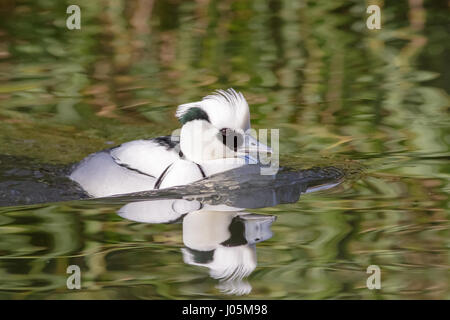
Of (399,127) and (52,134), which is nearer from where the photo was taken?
(399,127)

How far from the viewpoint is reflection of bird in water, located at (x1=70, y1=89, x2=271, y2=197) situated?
6.29 meters

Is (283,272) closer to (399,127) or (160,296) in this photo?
(160,296)

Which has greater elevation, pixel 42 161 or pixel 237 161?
pixel 42 161

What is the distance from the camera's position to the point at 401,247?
5000 millimetres

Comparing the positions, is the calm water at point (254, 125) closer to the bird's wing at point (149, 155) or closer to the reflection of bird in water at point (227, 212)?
the reflection of bird in water at point (227, 212)

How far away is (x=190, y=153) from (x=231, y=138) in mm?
396

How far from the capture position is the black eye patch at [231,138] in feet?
20.8

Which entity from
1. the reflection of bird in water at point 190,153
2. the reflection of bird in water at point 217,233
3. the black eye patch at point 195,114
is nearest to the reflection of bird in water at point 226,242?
the reflection of bird in water at point 217,233

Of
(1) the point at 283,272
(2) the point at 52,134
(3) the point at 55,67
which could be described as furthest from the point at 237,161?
(3) the point at 55,67

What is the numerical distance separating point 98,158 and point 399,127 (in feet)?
9.58

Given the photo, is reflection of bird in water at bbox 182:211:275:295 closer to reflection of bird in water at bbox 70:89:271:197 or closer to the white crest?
reflection of bird in water at bbox 70:89:271:197
